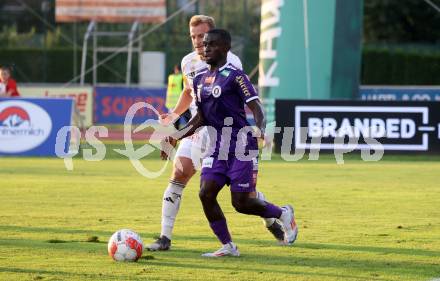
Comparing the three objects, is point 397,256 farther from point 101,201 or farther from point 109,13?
point 109,13

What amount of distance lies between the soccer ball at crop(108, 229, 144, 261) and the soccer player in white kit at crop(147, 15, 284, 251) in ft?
2.22

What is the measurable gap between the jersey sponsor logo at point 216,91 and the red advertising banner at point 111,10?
31900 millimetres

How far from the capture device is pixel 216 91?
32.3 ft

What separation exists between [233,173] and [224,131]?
399 millimetres

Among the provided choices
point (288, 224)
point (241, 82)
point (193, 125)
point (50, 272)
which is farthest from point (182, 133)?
point (50, 272)

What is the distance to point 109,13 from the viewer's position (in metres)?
41.8

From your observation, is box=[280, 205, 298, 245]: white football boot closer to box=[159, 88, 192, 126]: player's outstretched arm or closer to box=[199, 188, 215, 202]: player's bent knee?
box=[199, 188, 215, 202]: player's bent knee

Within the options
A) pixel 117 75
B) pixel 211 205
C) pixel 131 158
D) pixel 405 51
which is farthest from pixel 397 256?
pixel 405 51

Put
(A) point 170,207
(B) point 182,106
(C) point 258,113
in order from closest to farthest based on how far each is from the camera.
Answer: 1. (C) point 258,113
2. (A) point 170,207
3. (B) point 182,106

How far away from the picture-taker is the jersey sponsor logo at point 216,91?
387 inches

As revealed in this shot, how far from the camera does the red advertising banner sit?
4125cm

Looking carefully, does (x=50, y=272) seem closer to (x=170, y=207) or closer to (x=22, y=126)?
(x=170, y=207)

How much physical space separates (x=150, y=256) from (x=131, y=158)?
1456 cm

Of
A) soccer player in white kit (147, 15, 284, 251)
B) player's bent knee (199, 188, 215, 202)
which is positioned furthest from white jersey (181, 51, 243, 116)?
player's bent knee (199, 188, 215, 202)
